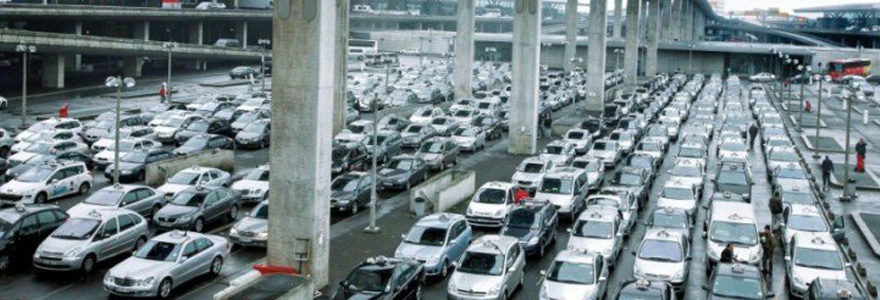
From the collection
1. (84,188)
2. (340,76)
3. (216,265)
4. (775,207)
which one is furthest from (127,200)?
(340,76)

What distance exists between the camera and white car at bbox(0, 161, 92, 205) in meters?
33.0

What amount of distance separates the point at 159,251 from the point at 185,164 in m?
15.5

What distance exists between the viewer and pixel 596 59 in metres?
79.6

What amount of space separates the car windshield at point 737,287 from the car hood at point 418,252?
7457 millimetres

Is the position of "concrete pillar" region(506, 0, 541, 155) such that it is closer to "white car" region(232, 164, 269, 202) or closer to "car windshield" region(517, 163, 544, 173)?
"car windshield" region(517, 163, 544, 173)

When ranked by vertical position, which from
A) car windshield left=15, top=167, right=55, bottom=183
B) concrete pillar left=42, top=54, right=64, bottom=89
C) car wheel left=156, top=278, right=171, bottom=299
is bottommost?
car wheel left=156, top=278, right=171, bottom=299

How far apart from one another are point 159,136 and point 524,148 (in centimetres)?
1942

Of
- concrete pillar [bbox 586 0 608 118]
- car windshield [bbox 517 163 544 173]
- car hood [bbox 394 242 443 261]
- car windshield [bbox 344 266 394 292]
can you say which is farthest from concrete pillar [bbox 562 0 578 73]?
car windshield [bbox 344 266 394 292]

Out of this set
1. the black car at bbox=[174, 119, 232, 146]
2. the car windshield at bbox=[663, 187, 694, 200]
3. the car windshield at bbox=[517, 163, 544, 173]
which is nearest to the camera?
the car windshield at bbox=[663, 187, 694, 200]

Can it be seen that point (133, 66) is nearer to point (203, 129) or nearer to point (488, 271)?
point (203, 129)

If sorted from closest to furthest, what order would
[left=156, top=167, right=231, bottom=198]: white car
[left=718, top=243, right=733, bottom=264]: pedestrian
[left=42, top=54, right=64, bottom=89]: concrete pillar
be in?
1. [left=718, top=243, right=733, bottom=264]: pedestrian
2. [left=156, top=167, right=231, bottom=198]: white car
3. [left=42, top=54, right=64, bottom=89]: concrete pillar

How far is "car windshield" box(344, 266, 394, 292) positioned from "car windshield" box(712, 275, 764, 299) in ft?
24.5

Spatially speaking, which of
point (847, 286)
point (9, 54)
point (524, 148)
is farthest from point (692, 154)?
point (9, 54)

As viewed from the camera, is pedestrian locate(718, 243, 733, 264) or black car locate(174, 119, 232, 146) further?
black car locate(174, 119, 232, 146)
